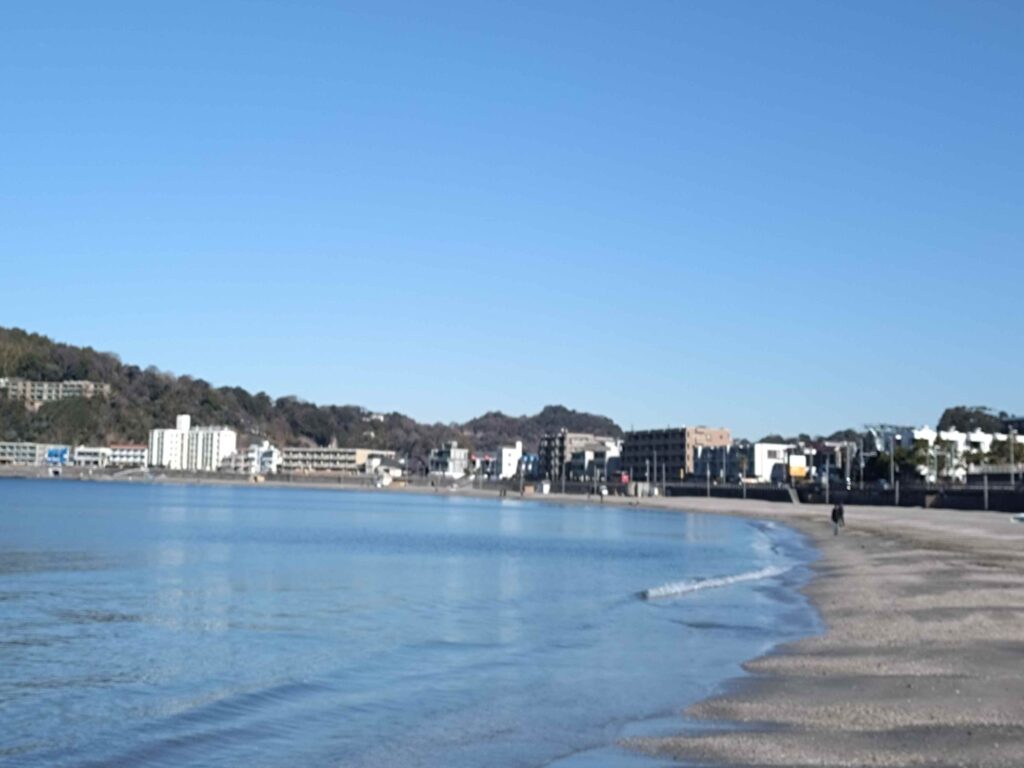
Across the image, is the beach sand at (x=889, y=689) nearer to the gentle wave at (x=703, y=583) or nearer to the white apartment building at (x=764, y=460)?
the gentle wave at (x=703, y=583)

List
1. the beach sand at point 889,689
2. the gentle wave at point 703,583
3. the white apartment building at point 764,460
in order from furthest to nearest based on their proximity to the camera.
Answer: the white apartment building at point 764,460 < the gentle wave at point 703,583 < the beach sand at point 889,689

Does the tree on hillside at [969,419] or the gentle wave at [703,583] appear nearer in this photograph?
the gentle wave at [703,583]

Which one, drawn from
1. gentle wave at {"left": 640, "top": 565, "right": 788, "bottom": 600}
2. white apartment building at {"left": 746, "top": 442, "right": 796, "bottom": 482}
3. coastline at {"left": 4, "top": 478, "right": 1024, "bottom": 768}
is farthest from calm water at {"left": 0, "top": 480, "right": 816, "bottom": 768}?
white apartment building at {"left": 746, "top": 442, "right": 796, "bottom": 482}

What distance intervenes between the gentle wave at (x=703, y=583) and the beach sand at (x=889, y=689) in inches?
140

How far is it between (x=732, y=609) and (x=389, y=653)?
9422 millimetres

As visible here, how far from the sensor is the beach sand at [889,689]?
10406 mm

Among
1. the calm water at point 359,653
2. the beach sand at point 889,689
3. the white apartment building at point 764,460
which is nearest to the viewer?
the beach sand at point 889,689

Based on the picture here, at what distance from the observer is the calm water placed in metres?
12.2

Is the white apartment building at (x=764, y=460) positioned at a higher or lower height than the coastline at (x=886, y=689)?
higher

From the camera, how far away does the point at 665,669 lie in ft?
54.2

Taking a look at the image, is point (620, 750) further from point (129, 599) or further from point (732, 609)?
point (129, 599)

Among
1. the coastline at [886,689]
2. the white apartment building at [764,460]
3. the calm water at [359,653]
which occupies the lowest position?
the calm water at [359,653]

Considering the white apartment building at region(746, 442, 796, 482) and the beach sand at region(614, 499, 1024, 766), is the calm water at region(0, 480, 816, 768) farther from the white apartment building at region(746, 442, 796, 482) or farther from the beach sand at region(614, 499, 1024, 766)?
the white apartment building at region(746, 442, 796, 482)

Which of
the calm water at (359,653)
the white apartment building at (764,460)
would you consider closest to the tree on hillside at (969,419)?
the white apartment building at (764,460)
